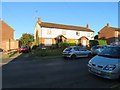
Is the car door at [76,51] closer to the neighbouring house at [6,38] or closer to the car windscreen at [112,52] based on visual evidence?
the car windscreen at [112,52]

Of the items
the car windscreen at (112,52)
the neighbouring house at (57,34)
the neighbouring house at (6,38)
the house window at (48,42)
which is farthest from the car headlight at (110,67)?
the neighbouring house at (6,38)

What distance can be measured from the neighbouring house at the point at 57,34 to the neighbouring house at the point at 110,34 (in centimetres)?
1022

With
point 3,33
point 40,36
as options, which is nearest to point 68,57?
point 40,36

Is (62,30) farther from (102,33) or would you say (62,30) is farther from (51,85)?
(51,85)

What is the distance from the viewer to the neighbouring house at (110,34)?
56.8m

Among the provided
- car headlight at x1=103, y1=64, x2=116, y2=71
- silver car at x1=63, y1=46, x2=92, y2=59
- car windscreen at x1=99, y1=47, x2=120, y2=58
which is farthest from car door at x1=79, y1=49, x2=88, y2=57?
car headlight at x1=103, y1=64, x2=116, y2=71

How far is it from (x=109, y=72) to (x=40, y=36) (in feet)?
113

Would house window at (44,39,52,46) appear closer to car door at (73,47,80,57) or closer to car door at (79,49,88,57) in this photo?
car door at (79,49,88,57)

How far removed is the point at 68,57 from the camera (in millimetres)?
19562

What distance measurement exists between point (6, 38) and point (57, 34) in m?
17.6

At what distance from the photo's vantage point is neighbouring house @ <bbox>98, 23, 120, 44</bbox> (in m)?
56.8

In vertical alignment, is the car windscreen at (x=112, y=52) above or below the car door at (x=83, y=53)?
above

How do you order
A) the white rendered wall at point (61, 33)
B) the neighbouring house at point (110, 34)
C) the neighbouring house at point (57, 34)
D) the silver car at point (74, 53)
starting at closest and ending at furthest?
the silver car at point (74, 53) → the neighbouring house at point (57, 34) → the white rendered wall at point (61, 33) → the neighbouring house at point (110, 34)

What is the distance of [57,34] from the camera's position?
4388 centimetres
